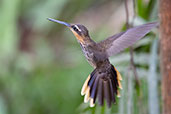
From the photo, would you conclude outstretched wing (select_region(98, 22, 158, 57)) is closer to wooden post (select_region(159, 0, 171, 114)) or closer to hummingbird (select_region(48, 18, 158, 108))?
hummingbird (select_region(48, 18, 158, 108))

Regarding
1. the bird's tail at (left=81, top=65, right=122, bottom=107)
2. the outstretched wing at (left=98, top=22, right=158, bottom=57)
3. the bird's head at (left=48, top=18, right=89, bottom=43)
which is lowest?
the bird's tail at (left=81, top=65, right=122, bottom=107)

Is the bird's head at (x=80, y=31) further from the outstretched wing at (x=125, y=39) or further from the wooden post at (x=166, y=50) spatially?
the wooden post at (x=166, y=50)

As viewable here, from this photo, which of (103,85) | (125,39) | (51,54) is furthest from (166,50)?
(51,54)

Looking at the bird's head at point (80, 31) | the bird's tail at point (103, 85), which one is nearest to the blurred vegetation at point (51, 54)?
the bird's tail at point (103, 85)

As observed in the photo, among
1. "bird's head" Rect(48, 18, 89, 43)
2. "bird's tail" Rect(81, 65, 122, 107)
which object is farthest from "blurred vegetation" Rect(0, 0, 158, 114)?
"bird's head" Rect(48, 18, 89, 43)

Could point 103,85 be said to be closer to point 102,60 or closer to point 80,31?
point 102,60

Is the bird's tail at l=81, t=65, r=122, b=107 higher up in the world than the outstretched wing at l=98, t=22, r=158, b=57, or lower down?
lower down
